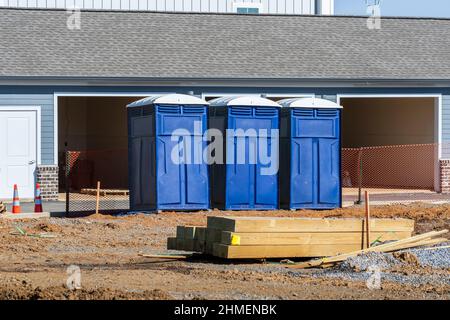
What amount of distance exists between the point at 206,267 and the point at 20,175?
13.3m

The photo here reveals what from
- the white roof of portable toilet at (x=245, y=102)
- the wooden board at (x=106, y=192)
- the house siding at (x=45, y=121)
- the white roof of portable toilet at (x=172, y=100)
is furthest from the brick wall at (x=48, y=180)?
the white roof of portable toilet at (x=245, y=102)

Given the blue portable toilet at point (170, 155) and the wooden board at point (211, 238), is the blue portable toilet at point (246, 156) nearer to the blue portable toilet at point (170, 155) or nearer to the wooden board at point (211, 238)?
the blue portable toilet at point (170, 155)

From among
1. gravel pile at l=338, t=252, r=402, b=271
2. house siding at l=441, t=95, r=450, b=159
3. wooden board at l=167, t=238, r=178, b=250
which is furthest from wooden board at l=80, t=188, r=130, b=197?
gravel pile at l=338, t=252, r=402, b=271

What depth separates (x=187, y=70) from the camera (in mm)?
30281

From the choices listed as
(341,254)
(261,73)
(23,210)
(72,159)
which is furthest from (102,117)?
(341,254)

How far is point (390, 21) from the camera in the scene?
35875mm

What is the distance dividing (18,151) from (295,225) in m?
13.5

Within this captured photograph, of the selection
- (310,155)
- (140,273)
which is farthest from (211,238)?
(310,155)

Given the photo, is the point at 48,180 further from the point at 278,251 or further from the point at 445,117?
the point at 278,251

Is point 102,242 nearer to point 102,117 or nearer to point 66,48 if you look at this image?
point 66,48

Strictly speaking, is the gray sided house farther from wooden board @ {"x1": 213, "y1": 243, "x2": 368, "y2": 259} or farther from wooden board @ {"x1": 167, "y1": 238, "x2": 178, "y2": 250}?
wooden board @ {"x1": 213, "y1": 243, "x2": 368, "y2": 259}

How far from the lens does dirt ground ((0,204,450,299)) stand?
13273 mm

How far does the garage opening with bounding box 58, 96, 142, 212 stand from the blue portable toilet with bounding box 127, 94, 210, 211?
21.5 ft

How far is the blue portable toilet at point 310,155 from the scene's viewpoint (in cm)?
2544
